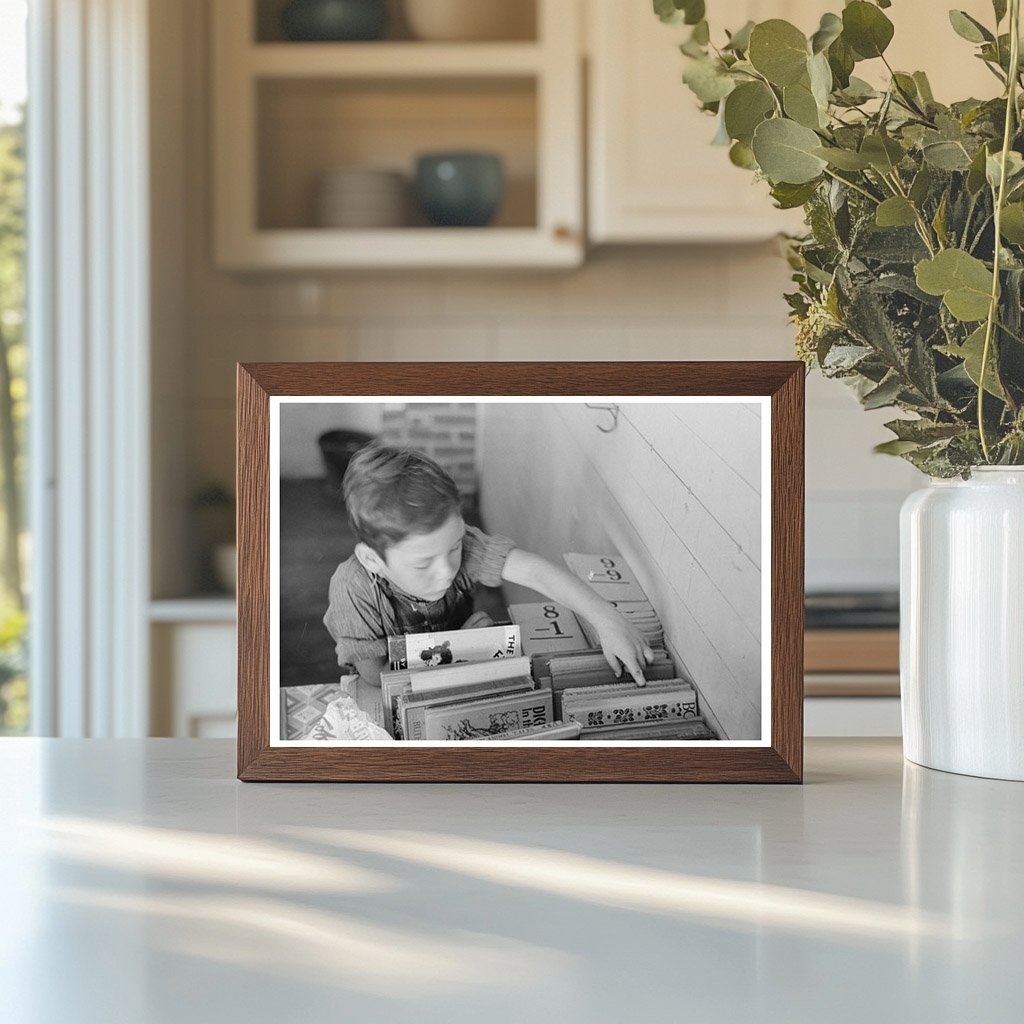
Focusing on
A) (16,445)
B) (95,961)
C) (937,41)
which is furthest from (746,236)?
(95,961)

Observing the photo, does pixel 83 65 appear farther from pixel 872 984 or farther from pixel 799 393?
pixel 872 984

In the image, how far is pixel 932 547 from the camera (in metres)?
0.62

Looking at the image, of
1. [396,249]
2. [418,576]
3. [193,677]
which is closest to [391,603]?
[418,576]

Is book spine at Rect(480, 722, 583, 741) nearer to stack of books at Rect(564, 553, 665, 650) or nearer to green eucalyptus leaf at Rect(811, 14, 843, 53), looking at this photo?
stack of books at Rect(564, 553, 665, 650)

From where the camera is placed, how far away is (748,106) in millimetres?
577

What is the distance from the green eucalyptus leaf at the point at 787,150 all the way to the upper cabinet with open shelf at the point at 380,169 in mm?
1797

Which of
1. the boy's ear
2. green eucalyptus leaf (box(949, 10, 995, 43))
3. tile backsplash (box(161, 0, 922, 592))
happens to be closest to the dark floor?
the boy's ear

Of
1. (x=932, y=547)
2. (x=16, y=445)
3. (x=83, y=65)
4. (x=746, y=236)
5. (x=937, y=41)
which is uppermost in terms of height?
(x=937, y=41)

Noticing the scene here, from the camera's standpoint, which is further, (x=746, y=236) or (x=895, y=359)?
(x=746, y=236)

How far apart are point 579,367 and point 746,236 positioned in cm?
182

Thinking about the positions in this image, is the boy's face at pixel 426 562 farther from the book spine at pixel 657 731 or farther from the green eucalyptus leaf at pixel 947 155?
the green eucalyptus leaf at pixel 947 155

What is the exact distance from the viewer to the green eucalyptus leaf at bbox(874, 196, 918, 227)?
0.53 m

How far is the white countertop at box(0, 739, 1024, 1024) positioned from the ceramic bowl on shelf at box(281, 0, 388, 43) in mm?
2031

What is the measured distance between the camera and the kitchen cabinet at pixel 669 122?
89.2 inches
